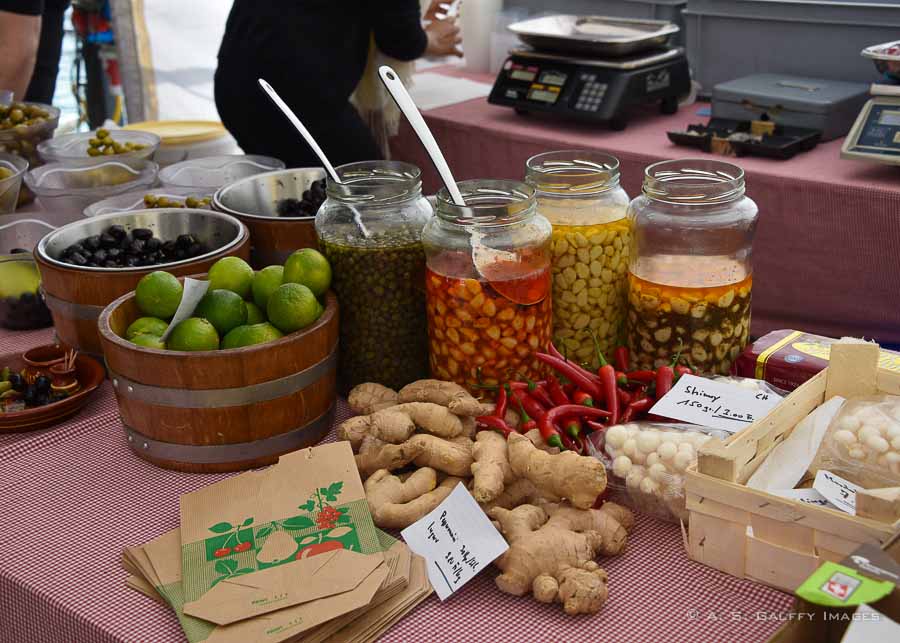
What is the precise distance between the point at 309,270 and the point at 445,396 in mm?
286

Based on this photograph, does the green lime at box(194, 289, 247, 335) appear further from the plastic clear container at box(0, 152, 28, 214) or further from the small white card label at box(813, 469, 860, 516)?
the plastic clear container at box(0, 152, 28, 214)

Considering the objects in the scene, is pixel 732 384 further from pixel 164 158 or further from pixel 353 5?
pixel 164 158

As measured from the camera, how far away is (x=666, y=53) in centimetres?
289

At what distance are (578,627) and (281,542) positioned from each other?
366mm

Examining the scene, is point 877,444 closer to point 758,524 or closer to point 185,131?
point 758,524

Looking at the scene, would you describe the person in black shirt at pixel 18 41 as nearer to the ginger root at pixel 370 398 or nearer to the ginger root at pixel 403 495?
the ginger root at pixel 370 398

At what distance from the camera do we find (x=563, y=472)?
112 centimetres

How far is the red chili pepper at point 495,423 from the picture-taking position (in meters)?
1.27

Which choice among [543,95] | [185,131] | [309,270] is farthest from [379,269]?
[185,131]

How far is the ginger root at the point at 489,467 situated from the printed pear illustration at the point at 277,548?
234mm

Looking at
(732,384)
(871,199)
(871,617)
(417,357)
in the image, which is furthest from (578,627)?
(871,199)

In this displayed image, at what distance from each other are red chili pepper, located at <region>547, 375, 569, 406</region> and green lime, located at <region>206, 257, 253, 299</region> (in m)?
0.50

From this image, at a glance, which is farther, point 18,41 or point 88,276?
point 18,41

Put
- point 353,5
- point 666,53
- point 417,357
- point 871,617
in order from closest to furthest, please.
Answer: point 871,617, point 417,357, point 353,5, point 666,53
